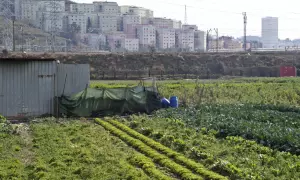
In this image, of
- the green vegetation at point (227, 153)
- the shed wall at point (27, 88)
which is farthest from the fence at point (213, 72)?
the green vegetation at point (227, 153)

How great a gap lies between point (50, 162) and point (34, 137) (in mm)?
5054

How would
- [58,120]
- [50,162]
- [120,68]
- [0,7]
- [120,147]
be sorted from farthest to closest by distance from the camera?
[0,7] → [120,68] → [58,120] → [120,147] → [50,162]

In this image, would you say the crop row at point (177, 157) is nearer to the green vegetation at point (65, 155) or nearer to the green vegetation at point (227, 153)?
the green vegetation at point (227, 153)

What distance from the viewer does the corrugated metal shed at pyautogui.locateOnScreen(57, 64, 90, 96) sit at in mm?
27062

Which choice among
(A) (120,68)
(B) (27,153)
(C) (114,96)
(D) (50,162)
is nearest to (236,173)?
(D) (50,162)

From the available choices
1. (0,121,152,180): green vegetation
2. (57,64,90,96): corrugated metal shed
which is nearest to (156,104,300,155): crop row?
(0,121,152,180): green vegetation

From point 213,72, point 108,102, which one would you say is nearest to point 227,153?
point 108,102

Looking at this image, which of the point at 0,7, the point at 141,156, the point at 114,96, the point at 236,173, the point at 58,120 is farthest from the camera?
the point at 0,7

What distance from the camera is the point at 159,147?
1661 centimetres

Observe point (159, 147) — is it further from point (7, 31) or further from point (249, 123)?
point (7, 31)

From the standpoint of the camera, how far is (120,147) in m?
17.3

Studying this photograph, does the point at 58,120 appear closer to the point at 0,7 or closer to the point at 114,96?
the point at 114,96

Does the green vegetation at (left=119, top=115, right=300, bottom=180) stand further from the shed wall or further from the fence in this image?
the fence

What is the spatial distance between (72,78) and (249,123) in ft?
38.8
